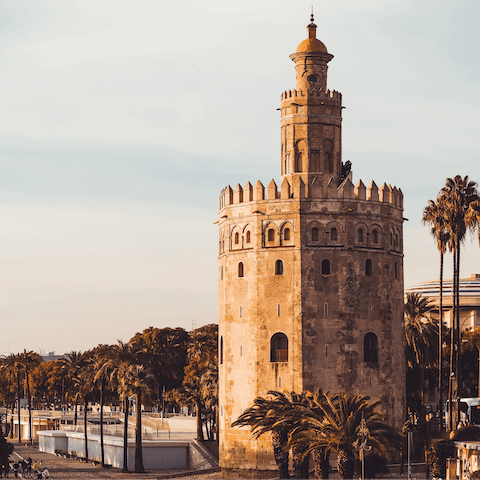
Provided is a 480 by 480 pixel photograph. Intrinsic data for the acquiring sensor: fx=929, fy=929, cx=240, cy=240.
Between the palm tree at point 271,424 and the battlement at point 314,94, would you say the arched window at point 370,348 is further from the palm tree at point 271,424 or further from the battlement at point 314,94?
the battlement at point 314,94

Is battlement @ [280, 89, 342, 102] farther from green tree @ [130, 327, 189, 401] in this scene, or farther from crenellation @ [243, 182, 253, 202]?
green tree @ [130, 327, 189, 401]

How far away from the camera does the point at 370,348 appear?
53.8m

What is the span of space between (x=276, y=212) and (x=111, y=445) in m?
26.7

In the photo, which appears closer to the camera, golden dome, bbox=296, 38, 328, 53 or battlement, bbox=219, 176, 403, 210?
battlement, bbox=219, 176, 403, 210

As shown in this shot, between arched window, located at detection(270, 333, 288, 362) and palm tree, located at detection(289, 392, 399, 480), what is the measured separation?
406 inches

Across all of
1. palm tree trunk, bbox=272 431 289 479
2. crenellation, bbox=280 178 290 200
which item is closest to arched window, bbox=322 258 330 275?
crenellation, bbox=280 178 290 200

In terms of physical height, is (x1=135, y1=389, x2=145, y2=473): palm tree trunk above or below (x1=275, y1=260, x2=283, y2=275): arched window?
below

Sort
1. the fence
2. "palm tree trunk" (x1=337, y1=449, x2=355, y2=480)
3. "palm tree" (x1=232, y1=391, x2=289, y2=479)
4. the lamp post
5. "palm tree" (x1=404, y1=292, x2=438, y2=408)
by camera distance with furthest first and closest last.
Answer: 1. the fence
2. "palm tree" (x1=404, y1=292, x2=438, y2=408)
3. "palm tree" (x1=232, y1=391, x2=289, y2=479)
4. "palm tree trunk" (x1=337, y1=449, x2=355, y2=480)
5. the lamp post

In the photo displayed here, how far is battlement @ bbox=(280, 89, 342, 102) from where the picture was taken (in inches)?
2217

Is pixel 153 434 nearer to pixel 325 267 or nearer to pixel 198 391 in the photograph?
pixel 198 391

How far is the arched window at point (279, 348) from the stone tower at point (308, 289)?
6cm

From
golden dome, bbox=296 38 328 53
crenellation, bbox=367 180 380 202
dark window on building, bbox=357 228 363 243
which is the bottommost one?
dark window on building, bbox=357 228 363 243

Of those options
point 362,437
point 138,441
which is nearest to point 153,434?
point 138,441

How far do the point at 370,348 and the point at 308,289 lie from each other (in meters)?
5.13
